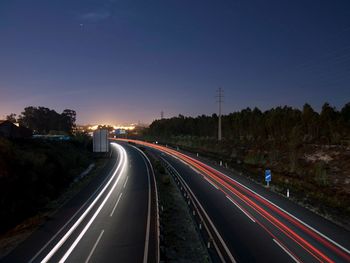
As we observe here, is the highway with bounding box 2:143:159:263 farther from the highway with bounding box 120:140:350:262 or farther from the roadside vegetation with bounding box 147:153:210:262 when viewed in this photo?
the highway with bounding box 120:140:350:262

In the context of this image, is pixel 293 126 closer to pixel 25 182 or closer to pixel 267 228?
pixel 267 228

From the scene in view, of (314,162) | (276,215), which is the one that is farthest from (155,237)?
(314,162)

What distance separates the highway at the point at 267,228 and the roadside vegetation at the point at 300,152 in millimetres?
2864

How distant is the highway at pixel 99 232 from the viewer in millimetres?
19500

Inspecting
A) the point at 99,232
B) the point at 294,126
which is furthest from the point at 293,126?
the point at 99,232

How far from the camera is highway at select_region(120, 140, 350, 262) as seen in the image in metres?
20.8

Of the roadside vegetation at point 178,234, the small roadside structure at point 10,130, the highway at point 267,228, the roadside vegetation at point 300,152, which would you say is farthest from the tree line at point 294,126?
the small roadside structure at point 10,130

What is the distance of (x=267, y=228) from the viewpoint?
2573 centimetres

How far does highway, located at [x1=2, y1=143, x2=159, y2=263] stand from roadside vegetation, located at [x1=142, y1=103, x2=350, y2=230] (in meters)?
16.6

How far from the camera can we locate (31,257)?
1945 centimetres

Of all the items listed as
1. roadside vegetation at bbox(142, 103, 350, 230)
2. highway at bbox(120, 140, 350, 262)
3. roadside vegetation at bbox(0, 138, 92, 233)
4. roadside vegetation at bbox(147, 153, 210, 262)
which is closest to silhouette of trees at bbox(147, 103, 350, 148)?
roadside vegetation at bbox(142, 103, 350, 230)

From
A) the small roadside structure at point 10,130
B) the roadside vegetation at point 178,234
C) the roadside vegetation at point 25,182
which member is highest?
the small roadside structure at point 10,130

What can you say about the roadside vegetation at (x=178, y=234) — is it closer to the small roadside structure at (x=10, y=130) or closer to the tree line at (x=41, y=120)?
the small roadside structure at (x=10, y=130)

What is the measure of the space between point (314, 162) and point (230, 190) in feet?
114
